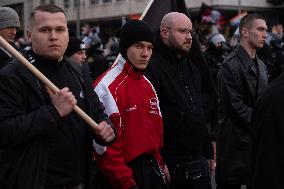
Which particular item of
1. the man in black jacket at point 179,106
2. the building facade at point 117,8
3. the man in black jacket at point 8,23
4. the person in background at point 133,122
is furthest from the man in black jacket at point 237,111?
the building facade at point 117,8

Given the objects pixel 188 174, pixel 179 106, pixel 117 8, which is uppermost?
pixel 179 106

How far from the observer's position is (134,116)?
4.43 meters

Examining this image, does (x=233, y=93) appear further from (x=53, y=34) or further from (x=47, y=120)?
(x=47, y=120)

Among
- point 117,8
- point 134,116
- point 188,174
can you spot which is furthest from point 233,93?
point 117,8

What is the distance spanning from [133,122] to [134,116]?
0.14 ft

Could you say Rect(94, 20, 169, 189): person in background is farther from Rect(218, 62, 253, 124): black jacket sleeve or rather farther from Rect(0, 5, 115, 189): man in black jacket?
Rect(218, 62, 253, 124): black jacket sleeve

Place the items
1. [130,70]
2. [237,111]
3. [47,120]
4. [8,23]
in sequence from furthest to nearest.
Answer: [8,23] → [237,111] → [130,70] → [47,120]

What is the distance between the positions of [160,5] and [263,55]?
6.87 metres

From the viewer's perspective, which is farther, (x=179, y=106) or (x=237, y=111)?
(x=237, y=111)

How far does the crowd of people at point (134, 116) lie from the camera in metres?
3.37

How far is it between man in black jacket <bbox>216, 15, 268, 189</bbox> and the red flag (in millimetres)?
380

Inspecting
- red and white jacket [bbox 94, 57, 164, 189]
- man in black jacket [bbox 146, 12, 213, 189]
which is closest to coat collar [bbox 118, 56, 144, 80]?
red and white jacket [bbox 94, 57, 164, 189]

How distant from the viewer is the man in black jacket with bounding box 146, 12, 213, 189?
507 centimetres

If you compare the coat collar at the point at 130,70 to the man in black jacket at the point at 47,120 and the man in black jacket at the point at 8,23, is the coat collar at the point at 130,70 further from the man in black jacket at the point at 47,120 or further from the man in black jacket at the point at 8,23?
the man in black jacket at the point at 8,23
